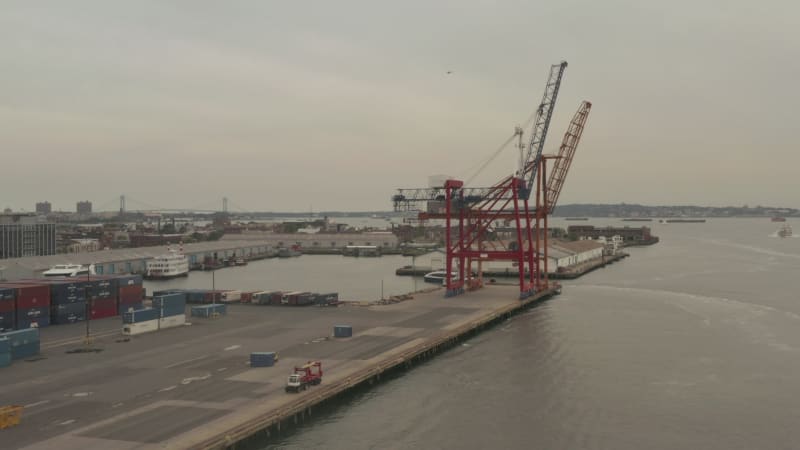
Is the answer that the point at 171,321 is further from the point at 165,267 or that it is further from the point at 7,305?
the point at 165,267

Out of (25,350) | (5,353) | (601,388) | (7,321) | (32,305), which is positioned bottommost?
(601,388)

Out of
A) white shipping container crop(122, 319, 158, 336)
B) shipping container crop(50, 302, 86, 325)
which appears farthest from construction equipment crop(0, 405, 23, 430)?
shipping container crop(50, 302, 86, 325)

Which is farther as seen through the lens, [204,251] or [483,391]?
[204,251]

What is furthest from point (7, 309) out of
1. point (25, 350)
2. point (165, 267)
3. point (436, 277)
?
point (165, 267)

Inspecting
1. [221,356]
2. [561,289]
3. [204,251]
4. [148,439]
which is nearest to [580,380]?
[221,356]

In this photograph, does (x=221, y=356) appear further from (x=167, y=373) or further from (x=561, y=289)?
(x=561, y=289)

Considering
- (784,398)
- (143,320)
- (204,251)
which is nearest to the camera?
(784,398)
